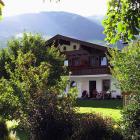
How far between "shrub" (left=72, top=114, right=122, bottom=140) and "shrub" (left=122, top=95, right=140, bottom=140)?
331mm

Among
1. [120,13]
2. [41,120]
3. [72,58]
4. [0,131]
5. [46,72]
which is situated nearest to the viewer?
[120,13]

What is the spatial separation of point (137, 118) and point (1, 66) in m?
18.9

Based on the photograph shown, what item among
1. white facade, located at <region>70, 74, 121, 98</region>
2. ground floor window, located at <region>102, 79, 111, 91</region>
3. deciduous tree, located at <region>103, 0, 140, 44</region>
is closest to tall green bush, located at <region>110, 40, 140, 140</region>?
deciduous tree, located at <region>103, 0, 140, 44</region>

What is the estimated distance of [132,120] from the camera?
14836 millimetres

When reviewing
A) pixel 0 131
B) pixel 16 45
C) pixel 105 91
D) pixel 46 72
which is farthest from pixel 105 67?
pixel 46 72

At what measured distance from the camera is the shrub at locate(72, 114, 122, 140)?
14.6 meters

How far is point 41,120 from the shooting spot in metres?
16.0

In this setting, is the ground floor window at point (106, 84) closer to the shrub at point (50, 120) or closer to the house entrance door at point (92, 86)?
the house entrance door at point (92, 86)

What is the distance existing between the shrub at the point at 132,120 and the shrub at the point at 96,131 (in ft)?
1.09

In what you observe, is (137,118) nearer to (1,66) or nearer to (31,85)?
(31,85)

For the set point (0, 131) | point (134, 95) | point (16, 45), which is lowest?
point (0, 131)

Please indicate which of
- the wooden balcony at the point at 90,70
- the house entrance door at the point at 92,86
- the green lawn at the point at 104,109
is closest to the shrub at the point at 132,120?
the green lawn at the point at 104,109

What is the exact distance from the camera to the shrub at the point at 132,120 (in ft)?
47.3

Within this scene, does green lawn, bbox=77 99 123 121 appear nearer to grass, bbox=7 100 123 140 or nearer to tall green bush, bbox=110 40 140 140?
grass, bbox=7 100 123 140
